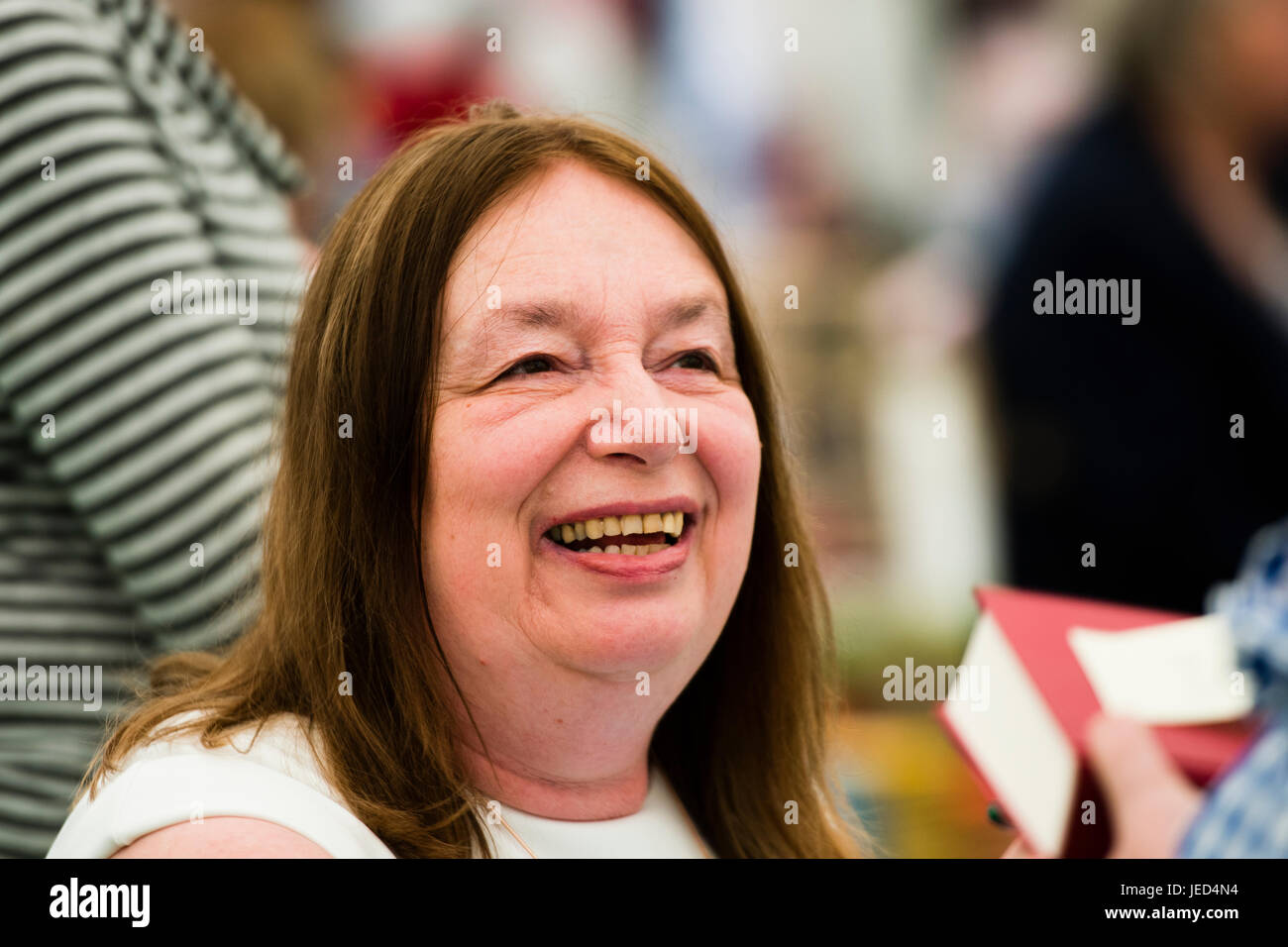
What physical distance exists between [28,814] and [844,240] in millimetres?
2570

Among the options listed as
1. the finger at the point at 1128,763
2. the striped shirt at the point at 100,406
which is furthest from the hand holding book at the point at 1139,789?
the striped shirt at the point at 100,406

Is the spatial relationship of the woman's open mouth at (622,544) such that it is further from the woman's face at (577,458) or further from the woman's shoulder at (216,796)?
the woman's shoulder at (216,796)

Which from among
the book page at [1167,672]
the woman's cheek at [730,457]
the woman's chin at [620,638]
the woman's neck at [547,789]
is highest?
the woman's cheek at [730,457]

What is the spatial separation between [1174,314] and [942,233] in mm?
1388

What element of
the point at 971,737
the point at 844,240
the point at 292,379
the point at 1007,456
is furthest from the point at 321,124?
the point at 844,240

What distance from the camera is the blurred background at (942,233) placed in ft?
6.26

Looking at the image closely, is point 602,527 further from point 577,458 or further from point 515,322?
point 515,322

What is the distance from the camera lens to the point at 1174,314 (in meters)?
1.92

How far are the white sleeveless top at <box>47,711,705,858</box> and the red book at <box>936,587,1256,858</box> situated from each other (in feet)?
1.25

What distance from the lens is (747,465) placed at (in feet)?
4.07

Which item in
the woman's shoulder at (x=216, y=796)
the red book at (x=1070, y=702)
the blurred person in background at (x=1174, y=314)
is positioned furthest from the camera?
the blurred person in background at (x=1174, y=314)

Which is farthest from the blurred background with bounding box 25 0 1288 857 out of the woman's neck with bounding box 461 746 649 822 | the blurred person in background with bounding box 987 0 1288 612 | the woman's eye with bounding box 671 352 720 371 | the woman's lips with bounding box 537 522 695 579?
the woman's neck with bounding box 461 746 649 822
